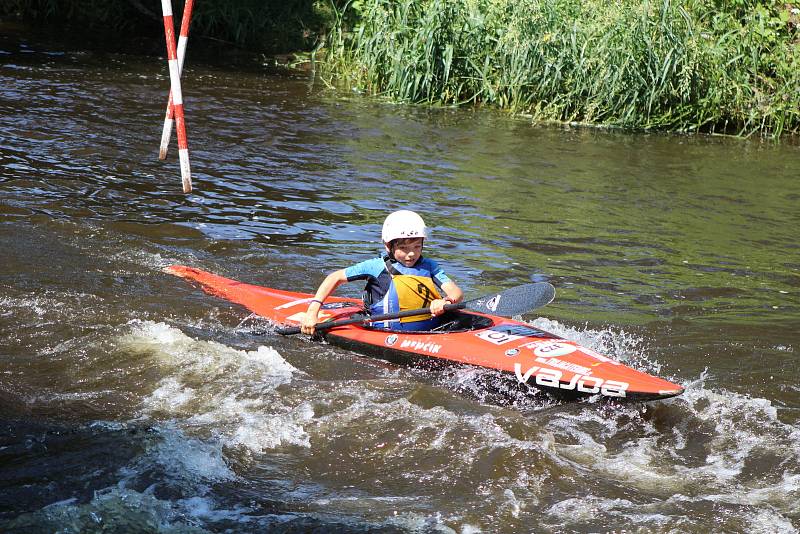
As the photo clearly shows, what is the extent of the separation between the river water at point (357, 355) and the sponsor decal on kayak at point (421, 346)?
141mm

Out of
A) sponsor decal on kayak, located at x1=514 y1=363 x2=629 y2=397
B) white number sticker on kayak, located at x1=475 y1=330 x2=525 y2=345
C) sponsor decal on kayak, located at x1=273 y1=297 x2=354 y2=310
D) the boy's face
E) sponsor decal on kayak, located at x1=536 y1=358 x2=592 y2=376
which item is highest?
the boy's face

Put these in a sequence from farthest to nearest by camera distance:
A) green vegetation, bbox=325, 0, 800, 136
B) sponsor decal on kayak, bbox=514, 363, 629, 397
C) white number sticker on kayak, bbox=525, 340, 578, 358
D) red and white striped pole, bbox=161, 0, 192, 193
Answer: green vegetation, bbox=325, 0, 800, 136 → red and white striped pole, bbox=161, 0, 192, 193 → white number sticker on kayak, bbox=525, 340, 578, 358 → sponsor decal on kayak, bbox=514, 363, 629, 397

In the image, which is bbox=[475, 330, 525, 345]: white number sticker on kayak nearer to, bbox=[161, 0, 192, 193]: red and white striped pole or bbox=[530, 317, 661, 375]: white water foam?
bbox=[530, 317, 661, 375]: white water foam

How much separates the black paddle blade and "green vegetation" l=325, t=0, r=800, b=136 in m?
7.38

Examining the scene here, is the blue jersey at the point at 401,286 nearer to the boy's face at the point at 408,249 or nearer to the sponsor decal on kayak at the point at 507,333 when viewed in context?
the boy's face at the point at 408,249

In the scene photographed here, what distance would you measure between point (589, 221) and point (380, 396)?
182 inches

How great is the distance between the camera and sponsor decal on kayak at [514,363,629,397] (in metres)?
4.96

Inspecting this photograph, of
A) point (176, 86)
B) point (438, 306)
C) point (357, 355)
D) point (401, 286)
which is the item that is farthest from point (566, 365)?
point (176, 86)

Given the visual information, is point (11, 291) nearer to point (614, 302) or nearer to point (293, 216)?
point (293, 216)

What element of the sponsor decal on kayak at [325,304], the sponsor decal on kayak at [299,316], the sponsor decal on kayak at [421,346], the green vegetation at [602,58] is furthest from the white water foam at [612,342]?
the green vegetation at [602,58]

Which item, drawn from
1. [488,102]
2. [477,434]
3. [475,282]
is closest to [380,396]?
[477,434]

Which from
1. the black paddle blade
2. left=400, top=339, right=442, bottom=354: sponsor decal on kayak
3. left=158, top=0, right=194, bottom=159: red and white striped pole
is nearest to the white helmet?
the black paddle blade

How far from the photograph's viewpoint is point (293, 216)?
8.78 meters

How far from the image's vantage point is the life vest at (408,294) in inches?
235
